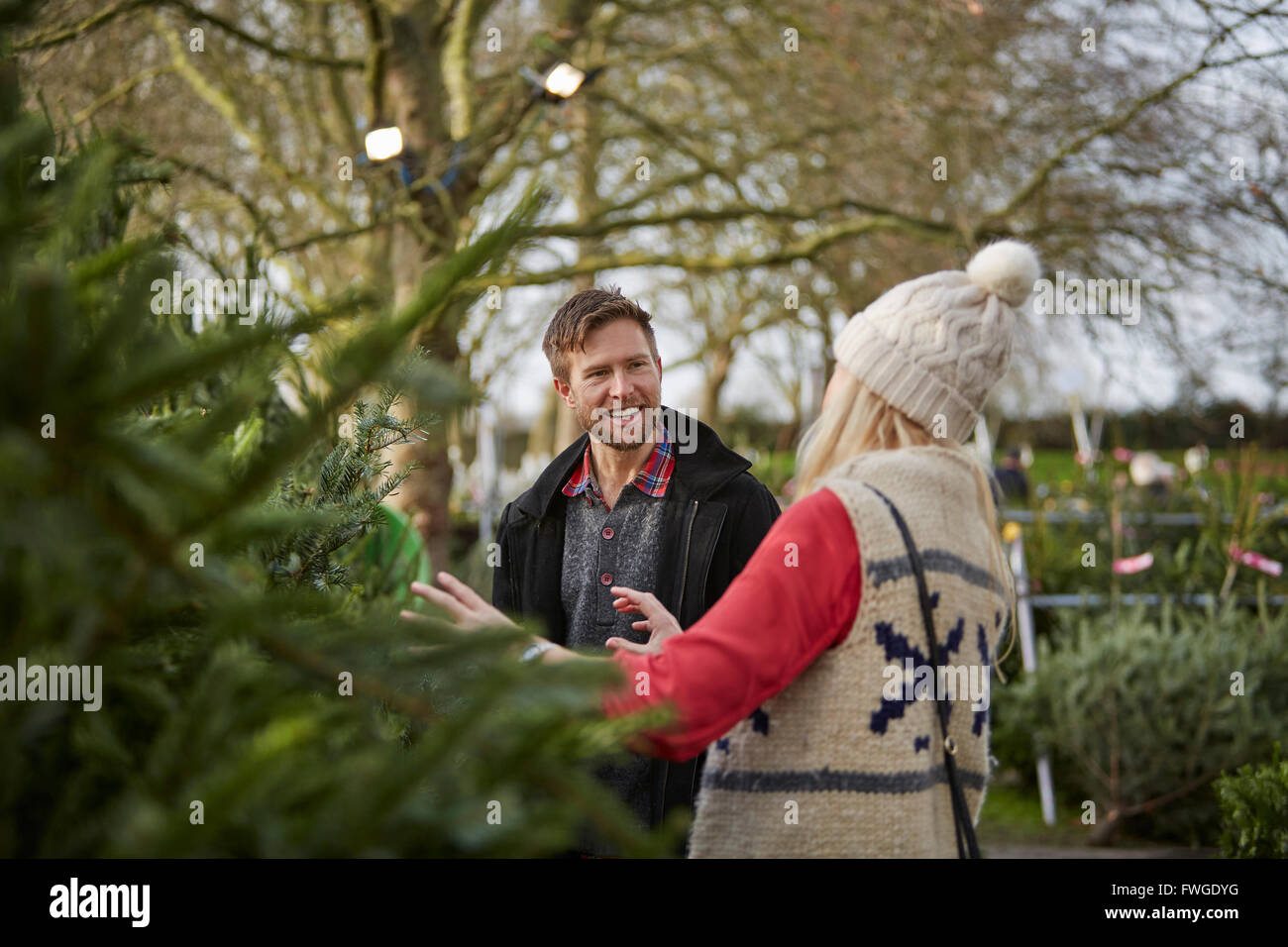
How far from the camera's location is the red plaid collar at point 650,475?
295 cm

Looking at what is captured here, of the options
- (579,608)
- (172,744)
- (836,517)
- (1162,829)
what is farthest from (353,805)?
(1162,829)

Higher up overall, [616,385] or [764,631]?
[616,385]

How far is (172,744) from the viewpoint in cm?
72

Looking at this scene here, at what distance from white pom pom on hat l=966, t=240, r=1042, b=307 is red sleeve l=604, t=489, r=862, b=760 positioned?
0.57 meters

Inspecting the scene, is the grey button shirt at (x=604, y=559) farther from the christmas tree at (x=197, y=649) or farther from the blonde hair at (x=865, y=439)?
the christmas tree at (x=197, y=649)

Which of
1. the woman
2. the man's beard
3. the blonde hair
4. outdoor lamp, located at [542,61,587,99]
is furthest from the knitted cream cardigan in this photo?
outdoor lamp, located at [542,61,587,99]

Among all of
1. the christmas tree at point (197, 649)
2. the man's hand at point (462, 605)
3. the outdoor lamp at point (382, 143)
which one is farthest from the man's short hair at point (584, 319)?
the outdoor lamp at point (382, 143)

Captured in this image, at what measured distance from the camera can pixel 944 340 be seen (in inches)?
76.9

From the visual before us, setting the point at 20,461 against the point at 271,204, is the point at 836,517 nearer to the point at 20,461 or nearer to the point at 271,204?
the point at 20,461

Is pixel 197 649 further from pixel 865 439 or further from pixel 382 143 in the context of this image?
pixel 382 143

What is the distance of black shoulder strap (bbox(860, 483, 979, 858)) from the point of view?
1.79 metres

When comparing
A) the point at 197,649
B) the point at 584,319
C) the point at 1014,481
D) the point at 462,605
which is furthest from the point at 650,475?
the point at 1014,481

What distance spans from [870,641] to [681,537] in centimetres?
110
